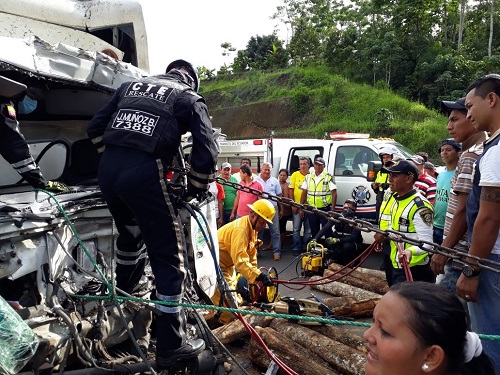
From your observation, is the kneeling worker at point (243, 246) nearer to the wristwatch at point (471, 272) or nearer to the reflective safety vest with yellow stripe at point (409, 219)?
the reflective safety vest with yellow stripe at point (409, 219)

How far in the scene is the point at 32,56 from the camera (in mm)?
3551

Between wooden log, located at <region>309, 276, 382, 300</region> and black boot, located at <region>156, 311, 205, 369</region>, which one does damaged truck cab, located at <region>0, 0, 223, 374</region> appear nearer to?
black boot, located at <region>156, 311, 205, 369</region>

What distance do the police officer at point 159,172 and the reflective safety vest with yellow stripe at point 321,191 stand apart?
5727 mm

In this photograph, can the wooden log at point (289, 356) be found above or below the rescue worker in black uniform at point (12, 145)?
below

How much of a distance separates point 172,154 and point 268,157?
743 centimetres

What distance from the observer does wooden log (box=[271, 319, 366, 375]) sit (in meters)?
3.64

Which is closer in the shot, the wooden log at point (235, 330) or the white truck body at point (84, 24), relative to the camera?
the wooden log at point (235, 330)

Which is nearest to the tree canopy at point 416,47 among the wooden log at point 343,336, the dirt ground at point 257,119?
the dirt ground at point 257,119

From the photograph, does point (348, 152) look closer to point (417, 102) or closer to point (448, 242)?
point (448, 242)

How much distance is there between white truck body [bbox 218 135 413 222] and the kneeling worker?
4038 mm

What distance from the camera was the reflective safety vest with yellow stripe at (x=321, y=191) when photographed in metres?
8.82

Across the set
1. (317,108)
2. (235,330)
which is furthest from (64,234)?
(317,108)

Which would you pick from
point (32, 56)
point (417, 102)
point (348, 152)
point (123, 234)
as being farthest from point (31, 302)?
point (417, 102)

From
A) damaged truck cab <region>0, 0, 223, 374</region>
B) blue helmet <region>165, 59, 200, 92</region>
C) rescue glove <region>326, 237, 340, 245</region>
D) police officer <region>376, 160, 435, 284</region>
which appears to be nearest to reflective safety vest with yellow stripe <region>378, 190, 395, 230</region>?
police officer <region>376, 160, 435, 284</region>
